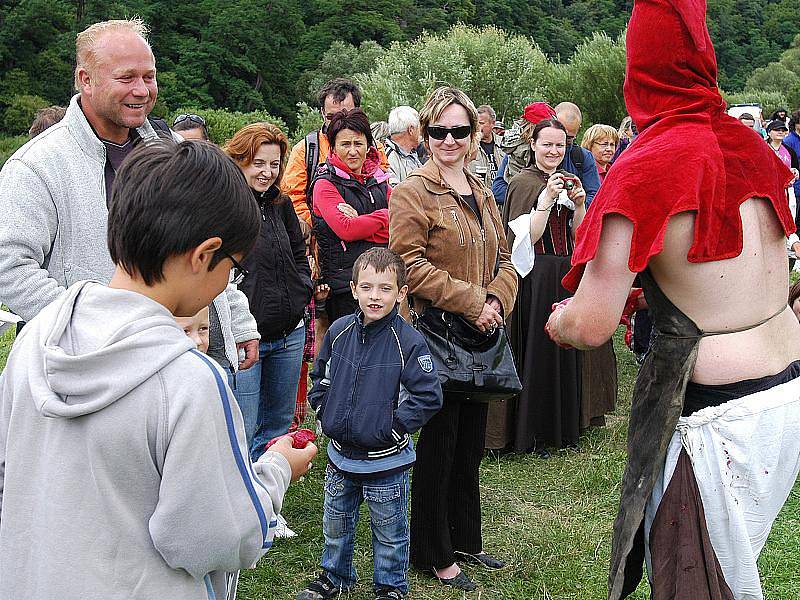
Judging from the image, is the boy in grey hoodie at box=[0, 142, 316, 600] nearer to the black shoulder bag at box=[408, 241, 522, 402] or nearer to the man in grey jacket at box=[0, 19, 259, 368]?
the man in grey jacket at box=[0, 19, 259, 368]

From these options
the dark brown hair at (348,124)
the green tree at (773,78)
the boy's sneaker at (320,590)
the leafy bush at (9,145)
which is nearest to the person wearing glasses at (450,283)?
the boy's sneaker at (320,590)

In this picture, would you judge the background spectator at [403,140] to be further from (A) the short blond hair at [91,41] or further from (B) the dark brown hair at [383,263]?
(A) the short blond hair at [91,41]

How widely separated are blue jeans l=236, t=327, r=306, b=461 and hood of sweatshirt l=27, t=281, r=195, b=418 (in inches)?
109

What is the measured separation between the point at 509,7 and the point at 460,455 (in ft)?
189

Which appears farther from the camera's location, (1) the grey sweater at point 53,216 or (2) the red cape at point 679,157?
(1) the grey sweater at point 53,216

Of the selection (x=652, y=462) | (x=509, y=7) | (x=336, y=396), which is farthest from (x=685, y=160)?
(x=509, y=7)

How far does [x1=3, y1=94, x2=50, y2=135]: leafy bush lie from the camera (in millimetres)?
38562

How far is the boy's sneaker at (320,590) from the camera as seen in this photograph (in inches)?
153

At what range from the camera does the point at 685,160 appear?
2.35 metres

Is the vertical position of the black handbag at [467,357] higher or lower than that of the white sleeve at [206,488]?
lower

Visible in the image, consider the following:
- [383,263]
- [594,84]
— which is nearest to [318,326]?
[383,263]

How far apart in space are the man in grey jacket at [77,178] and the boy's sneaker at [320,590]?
1.75 metres

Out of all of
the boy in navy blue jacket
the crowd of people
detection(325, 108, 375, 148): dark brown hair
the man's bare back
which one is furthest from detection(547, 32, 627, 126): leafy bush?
the man's bare back

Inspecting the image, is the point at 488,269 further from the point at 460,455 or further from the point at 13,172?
the point at 13,172
